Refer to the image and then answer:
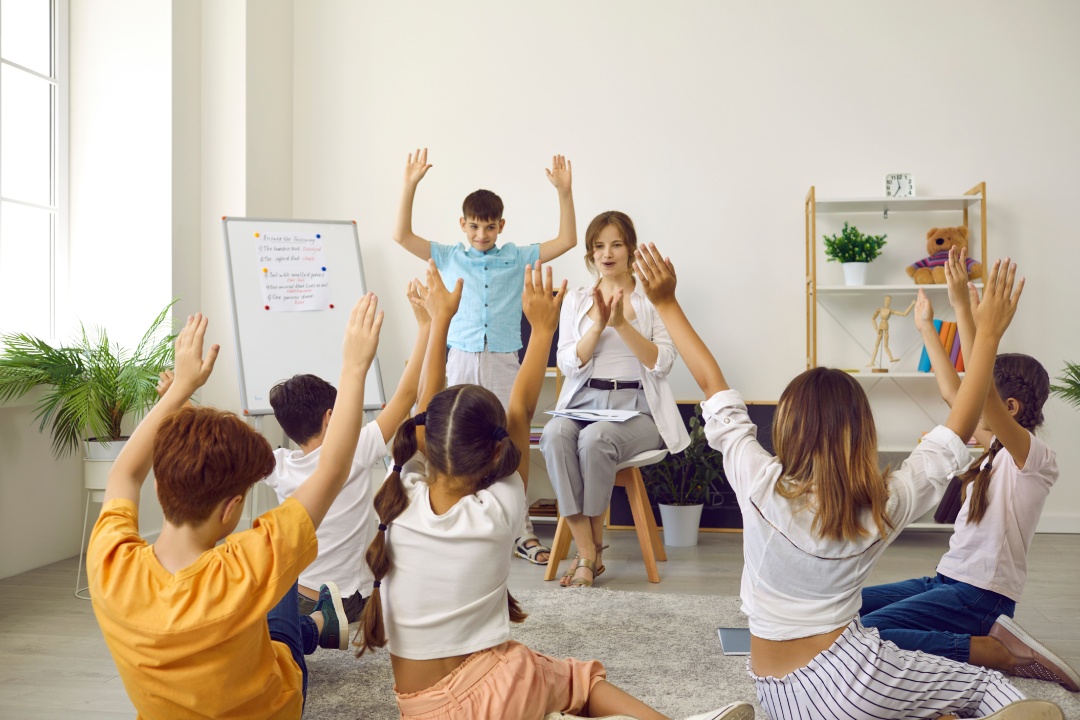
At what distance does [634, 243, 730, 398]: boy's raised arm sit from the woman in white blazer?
3.95 ft

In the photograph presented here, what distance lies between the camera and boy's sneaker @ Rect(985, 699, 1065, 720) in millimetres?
1385

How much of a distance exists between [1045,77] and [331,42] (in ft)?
11.1

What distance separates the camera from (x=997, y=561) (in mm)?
2002

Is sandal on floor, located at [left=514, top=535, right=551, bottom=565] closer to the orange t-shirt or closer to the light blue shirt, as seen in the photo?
the light blue shirt

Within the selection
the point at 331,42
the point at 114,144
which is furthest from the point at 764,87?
the point at 114,144

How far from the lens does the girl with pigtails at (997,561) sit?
1973 millimetres

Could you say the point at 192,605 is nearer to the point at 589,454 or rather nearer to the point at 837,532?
the point at 837,532

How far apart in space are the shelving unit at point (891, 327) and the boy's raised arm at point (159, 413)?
3.05 m

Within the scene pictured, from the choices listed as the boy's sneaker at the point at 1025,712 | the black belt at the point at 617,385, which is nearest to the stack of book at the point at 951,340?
the black belt at the point at 617,385

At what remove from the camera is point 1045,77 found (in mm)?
4004

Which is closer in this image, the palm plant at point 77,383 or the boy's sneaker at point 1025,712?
the boy's sneaker at point 1025,712

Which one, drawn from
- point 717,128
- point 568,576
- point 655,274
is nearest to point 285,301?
point 568,576

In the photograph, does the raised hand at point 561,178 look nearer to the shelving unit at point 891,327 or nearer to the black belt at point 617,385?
the black belt at point 617,385

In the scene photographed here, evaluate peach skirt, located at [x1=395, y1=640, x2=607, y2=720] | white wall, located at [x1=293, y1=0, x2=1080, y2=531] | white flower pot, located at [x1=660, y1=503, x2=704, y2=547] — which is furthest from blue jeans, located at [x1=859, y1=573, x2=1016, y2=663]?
white wall, located at [x1=293, y1=0, x2=1080, y2=531]
